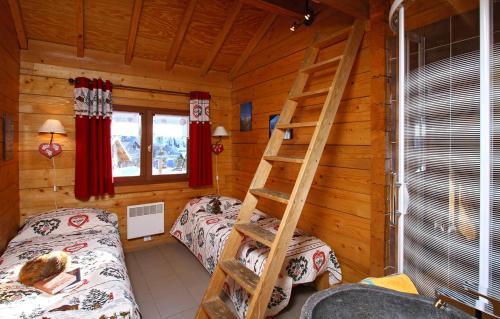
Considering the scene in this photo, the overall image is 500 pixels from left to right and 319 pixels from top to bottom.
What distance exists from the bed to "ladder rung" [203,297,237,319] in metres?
0.46

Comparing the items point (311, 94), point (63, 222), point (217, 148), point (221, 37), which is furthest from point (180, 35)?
point (63, 222)

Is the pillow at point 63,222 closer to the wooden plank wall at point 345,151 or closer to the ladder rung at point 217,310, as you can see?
the ladder rung at point 217,310

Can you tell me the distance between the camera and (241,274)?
5.59ft

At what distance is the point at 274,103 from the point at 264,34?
865 millimetres

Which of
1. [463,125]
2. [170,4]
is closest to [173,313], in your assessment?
[463,125]

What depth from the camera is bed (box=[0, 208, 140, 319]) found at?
4.50ft

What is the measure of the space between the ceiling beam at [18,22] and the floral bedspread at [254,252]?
8.25ft

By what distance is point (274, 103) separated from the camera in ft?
10.1

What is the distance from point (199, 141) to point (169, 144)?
42 centimetres

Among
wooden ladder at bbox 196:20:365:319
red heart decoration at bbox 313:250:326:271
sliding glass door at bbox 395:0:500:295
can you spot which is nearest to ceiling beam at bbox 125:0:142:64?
wooden ladder at bbox 196:20:365:319

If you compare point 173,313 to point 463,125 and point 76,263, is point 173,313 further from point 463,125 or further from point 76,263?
point 463,125

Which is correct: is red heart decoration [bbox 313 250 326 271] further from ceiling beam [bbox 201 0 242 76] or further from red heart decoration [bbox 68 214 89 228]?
ceiling beam [bbox 201 0 242 76]

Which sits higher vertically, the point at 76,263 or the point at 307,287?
the point at 76,263

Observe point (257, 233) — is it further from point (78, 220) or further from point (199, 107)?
point (199, 107)
